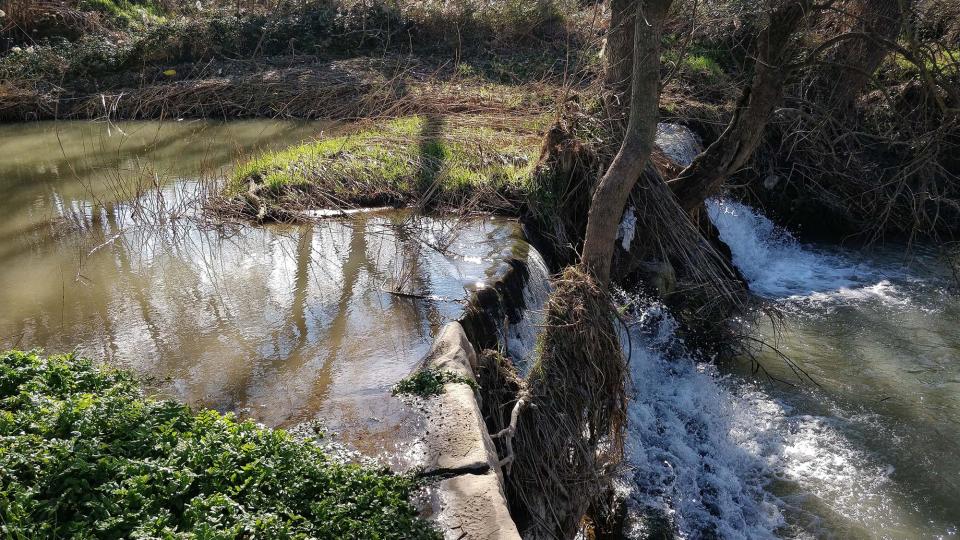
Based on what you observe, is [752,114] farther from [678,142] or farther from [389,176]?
[389,176]

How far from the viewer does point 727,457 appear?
642cm

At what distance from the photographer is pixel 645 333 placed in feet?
24.6

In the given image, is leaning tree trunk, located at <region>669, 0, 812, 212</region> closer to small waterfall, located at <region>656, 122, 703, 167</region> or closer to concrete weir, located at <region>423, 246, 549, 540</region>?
small waterfall, located at <region>656, 122, 703, 167</region>

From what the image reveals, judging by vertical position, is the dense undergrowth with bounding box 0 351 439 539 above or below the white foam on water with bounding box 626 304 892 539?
above

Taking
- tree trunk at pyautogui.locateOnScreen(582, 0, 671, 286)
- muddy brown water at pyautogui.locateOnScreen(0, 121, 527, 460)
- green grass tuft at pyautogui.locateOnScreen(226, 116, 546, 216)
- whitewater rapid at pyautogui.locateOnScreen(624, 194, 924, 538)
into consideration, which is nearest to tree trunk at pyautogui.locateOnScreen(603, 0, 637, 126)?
green grass tuft at pyautogui.locateOnScreen(226, 116, 546, 216)

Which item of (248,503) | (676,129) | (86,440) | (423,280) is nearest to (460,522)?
(248,503)

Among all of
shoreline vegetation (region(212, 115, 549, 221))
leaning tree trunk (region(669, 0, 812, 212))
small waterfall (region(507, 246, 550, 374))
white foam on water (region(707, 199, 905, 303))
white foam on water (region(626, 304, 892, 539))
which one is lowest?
white foam on water (region(626, 304, 892, 539))

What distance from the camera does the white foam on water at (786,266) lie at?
30.5 ft

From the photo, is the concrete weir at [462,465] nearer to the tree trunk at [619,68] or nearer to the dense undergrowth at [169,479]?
the dense undergrowth at [169,479]

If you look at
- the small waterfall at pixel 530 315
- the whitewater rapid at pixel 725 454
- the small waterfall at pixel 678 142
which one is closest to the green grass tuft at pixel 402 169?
the small waterfall at pixel 530 315

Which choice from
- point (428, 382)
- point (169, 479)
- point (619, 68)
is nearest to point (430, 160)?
point (619, 68)

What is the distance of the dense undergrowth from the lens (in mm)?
3205

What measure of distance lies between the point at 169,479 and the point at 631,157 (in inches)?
145

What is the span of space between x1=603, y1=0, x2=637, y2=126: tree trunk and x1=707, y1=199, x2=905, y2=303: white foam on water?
99.2 inches
